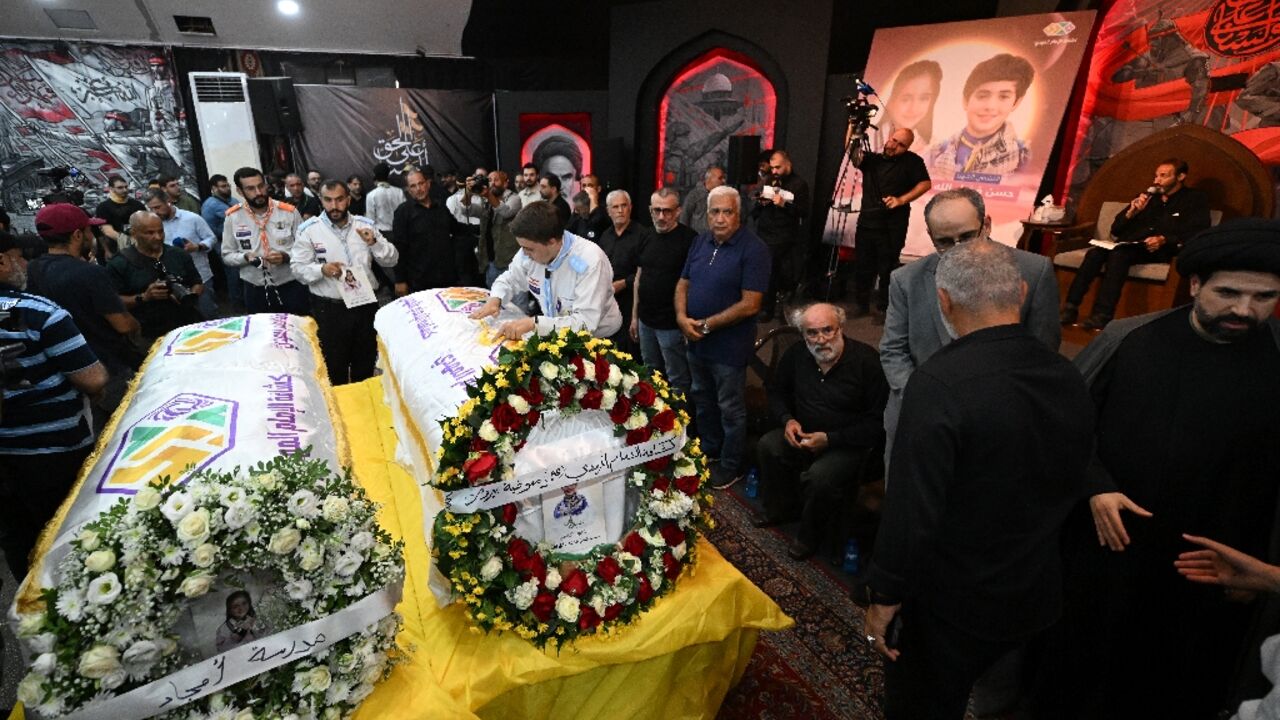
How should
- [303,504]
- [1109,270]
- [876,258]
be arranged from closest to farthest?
[303,504]
[1109,270]
[876,258]

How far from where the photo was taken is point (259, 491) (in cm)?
160

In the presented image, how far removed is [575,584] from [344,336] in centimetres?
339

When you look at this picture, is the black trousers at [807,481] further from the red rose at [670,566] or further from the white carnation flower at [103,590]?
the white carnation flower at [103,590]

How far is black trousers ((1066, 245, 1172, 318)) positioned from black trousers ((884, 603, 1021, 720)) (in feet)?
15.8

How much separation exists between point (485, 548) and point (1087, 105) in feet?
25.1

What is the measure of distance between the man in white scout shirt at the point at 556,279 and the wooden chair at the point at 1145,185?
175 inches

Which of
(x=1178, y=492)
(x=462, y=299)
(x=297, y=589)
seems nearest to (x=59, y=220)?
(x=462, y=299)

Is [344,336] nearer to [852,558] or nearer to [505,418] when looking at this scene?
[505,418]

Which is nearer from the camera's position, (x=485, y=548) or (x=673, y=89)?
(x=485, y=548)

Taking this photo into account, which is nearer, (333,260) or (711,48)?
(333,260)

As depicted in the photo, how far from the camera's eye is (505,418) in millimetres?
2025

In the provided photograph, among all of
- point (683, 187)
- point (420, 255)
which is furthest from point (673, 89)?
point (420, 255)

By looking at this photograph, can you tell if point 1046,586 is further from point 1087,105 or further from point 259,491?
point 1087,105

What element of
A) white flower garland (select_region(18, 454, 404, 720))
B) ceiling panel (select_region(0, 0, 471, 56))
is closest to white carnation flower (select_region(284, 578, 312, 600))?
white flower garland (select_region(18, 454, 404, 720))
